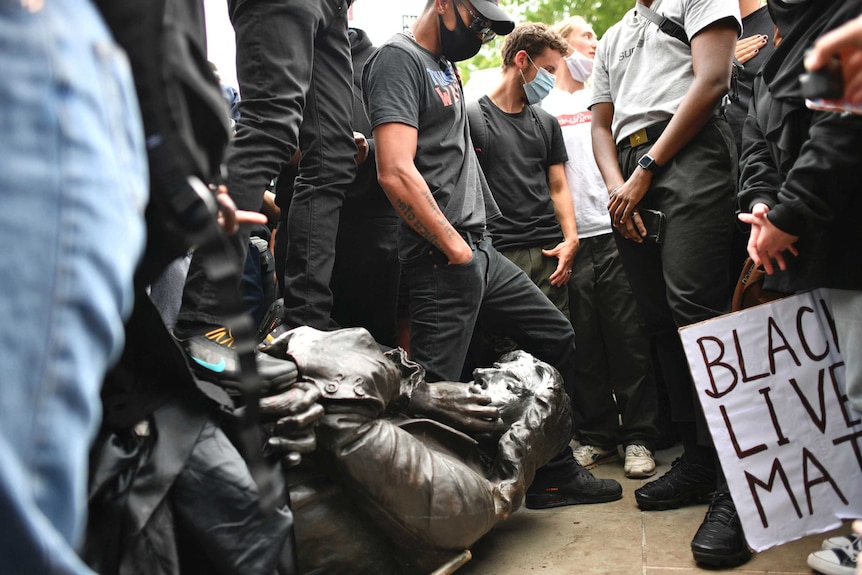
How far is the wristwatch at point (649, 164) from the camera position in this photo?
3.03m

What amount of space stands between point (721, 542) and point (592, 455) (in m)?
1.36

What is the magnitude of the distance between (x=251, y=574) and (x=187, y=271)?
4.12 ft

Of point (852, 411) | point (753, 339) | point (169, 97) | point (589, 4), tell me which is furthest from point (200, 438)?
point (589, 4)

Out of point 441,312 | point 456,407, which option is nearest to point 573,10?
point 441,312

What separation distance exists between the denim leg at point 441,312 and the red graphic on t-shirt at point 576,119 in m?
1.99

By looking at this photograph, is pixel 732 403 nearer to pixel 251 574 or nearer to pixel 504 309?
pixel 504 309

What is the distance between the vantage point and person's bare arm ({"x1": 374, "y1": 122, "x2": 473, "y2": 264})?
113 inches

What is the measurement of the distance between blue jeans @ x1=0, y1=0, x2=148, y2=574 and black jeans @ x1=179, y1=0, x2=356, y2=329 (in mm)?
1432

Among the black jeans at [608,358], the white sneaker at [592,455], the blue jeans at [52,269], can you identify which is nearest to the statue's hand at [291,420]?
the blue jeans at [52,269]

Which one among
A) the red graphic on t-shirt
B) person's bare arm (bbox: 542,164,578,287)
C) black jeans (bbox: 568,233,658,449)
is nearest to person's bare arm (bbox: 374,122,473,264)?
person's bare arm (bbox: 542,164,578,287)

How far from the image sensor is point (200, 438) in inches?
60.1

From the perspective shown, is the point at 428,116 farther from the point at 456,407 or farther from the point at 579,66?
the point at 579,66

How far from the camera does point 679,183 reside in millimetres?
2986

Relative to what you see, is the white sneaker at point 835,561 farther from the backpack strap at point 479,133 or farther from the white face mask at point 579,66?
the white face mask at point 579,66
